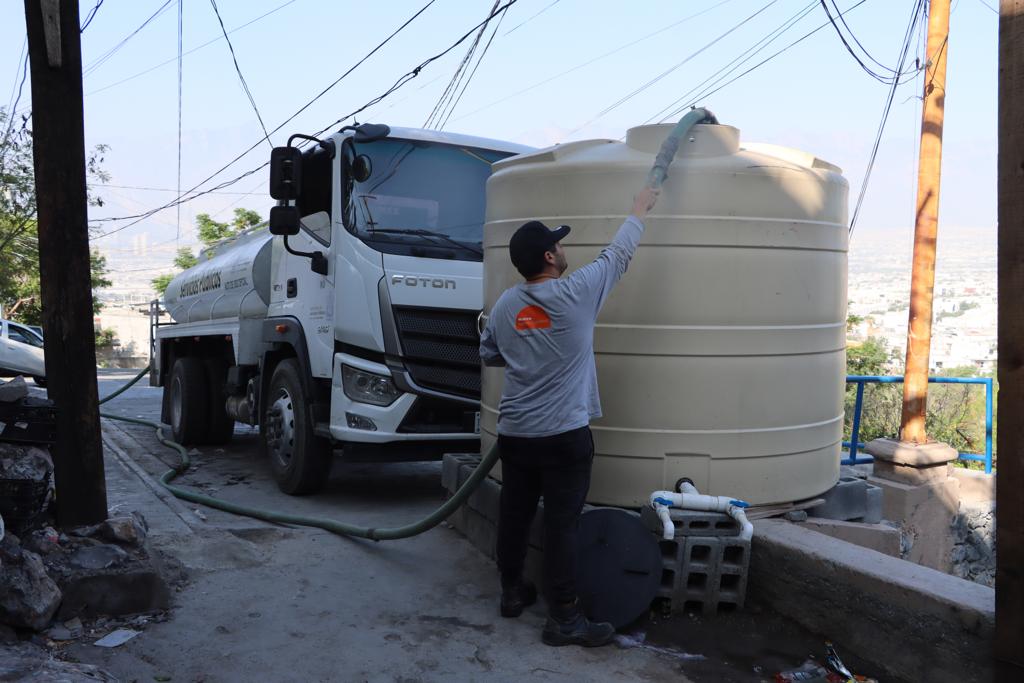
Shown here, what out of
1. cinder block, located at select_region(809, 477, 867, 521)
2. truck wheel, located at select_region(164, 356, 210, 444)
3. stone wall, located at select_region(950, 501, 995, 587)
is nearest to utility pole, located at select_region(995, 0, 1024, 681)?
cinder block, located at select_region(809, 477, 867, 521)

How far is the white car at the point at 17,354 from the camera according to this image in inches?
800

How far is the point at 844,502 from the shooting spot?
4.80 meters

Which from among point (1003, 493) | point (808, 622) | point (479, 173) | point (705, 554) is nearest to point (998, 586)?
point (1003, 493)

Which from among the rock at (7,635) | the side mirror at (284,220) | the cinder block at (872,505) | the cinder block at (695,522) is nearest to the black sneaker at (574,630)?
the cinder block at (695,522)

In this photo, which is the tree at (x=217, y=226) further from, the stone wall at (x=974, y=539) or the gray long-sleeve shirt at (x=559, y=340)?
the gray long-sleeve shirt at (x=559, y=340)

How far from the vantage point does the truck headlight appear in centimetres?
611

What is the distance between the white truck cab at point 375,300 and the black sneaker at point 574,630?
8.28 feet

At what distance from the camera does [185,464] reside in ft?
26.2

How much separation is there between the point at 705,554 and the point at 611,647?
623 millimetres

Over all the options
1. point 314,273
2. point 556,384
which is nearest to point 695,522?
point 556,384

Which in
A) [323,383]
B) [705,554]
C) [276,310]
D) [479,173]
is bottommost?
[705,554]

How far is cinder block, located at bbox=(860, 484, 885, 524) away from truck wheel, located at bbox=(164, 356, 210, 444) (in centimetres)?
713

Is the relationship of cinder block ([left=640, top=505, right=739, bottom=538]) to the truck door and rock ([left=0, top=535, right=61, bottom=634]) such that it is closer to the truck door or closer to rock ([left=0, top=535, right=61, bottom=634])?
rock ([left=0, top=535, right=61, bottom=634])

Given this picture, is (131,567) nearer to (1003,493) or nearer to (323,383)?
(323,383)
